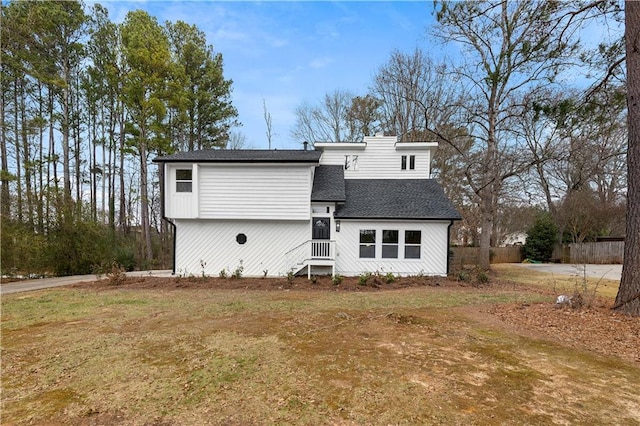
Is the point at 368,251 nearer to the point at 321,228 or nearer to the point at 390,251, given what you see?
the point at 390,251

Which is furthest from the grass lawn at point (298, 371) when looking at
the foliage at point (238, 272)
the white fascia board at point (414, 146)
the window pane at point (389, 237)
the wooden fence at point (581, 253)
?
the wooden fence at point (581, 253)

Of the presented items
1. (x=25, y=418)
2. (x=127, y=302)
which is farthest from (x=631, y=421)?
(x=127, y=302)

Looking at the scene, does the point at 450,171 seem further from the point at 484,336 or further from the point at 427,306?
the point at 484,336

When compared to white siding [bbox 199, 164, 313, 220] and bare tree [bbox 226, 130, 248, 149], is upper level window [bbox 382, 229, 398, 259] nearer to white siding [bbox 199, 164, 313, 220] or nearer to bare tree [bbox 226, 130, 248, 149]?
white siding [bbox 199, 164, 313, 220]

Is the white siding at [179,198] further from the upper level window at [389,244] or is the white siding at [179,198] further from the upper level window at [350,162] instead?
the upper level window at [389,244]

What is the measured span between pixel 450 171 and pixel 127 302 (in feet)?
69.8

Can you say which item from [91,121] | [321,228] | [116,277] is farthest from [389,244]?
[91,121]

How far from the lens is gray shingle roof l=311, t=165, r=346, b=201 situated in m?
12.5

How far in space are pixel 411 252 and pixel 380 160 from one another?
18.3 feet

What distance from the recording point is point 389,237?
1244 cm

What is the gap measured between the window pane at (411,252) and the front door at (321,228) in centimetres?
326

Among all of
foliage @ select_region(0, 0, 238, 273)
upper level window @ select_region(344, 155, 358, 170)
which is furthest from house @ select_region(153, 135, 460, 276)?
foliage @ select_region(0, 0, 238, 273)

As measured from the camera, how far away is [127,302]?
7.99 m

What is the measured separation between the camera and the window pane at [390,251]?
12.4 meters
